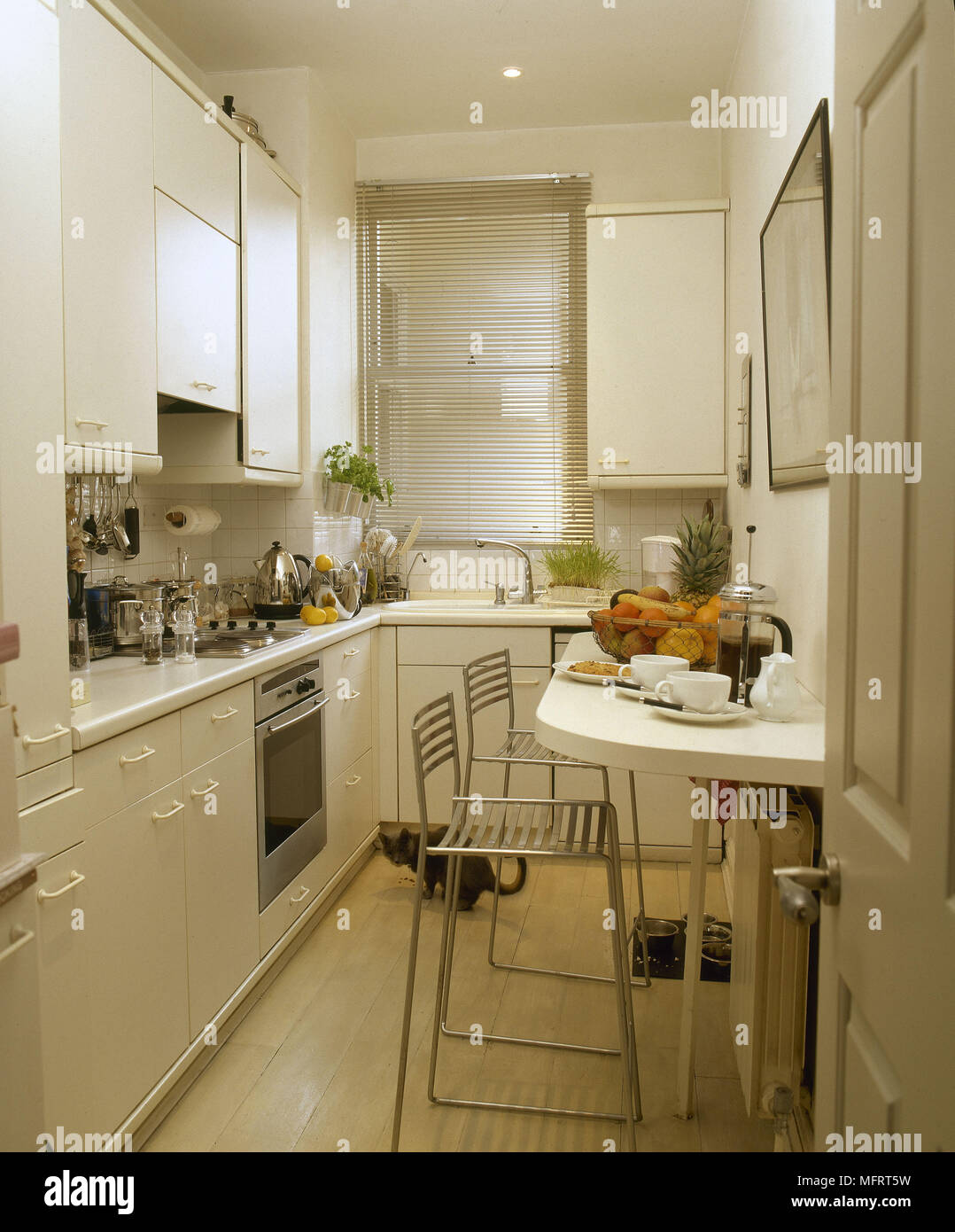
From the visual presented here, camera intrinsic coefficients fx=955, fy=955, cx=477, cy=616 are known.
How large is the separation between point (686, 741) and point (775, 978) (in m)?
0.56

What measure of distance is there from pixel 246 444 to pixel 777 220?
175 cm

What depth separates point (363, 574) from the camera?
164 inches

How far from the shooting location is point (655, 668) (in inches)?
80.0

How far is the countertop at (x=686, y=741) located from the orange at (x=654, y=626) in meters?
0.41

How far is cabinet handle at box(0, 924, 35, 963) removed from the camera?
115cm

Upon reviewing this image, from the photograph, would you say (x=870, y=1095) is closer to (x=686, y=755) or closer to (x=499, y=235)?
(x=686, y=755)

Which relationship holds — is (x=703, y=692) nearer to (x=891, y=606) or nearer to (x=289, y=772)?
(x=891, y=606)

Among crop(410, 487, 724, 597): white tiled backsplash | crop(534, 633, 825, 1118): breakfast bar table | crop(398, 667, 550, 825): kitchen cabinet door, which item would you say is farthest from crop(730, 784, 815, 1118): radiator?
crop(410, 487, 724, 597): white tiled backsplash

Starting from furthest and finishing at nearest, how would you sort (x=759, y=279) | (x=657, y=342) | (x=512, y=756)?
(x=657, y=342) < (x=759, y=279) < (x=512, y=756)

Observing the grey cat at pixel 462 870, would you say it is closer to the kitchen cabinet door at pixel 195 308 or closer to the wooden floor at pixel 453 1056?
the wooden floor at pixel 453 1056

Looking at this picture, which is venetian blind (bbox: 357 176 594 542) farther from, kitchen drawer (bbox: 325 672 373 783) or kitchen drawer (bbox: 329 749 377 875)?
kitchen drawer (bbox: 329 749 377 875)

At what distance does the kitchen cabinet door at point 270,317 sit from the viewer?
10.4 feet

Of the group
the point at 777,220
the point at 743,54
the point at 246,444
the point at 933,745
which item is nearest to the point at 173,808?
the point at 246,444

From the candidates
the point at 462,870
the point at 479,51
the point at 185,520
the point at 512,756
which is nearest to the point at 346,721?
the point at 462,870
